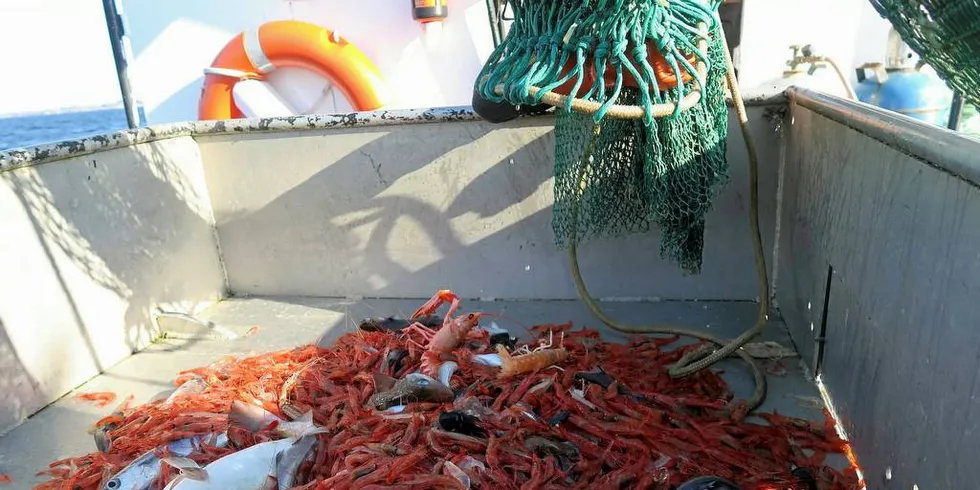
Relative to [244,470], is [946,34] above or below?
above

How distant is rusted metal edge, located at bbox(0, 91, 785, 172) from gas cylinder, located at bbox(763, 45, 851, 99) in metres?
2.85

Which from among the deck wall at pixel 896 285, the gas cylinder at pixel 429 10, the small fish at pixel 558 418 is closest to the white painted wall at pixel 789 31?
the gas cylinder at pixel 429 10

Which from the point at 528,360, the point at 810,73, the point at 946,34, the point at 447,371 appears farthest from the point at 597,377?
the point at 810,73

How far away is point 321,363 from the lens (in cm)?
272

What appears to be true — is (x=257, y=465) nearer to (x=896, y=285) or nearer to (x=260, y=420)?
(x=260, y=420)

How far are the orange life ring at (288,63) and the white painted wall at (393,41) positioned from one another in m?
0.34

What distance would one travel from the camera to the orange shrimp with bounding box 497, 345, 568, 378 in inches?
93.0

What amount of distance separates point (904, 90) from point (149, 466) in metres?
6.93

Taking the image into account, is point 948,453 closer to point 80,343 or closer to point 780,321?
point 780,321

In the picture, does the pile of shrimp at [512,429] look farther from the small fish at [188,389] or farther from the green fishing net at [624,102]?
the green fishing net at [624,102]

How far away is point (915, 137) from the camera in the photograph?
1.47m

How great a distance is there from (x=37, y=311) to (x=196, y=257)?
3.11ft

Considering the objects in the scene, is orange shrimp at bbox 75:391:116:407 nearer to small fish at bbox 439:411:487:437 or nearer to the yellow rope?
small fish at bbox 439:411:487:437

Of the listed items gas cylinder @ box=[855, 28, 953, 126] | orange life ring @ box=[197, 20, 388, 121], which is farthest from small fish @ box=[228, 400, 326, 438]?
gas cylinder @ box=[855, 28, 953, 126]
